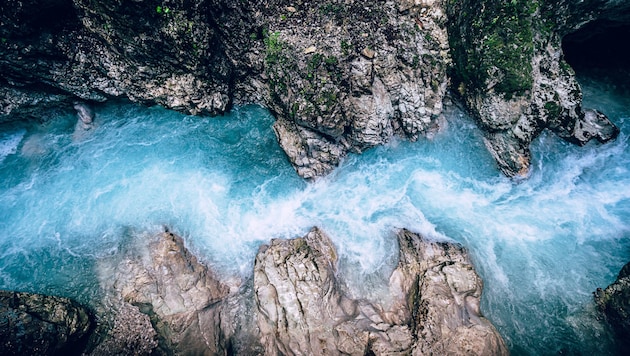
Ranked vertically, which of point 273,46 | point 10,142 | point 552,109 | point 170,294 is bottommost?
point 170,294

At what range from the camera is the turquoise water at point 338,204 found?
15734 millimetres

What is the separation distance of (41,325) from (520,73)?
26.5 metres

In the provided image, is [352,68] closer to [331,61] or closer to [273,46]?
[331,61]

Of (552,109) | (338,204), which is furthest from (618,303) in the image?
(338,204)

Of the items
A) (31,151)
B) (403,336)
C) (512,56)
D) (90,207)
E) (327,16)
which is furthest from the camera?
(31,151)

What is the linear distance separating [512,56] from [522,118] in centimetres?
341

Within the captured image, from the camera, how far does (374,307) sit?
53.0 ft

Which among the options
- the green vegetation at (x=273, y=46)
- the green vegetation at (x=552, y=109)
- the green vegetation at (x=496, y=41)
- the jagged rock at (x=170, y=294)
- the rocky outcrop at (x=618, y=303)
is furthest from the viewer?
the green vegetation at (x=273, y=46)

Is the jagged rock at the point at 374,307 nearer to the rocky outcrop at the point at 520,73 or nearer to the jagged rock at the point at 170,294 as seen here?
the jagged rock at the point at 170,294

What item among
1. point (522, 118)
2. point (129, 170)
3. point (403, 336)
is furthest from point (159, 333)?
point (522, 118)

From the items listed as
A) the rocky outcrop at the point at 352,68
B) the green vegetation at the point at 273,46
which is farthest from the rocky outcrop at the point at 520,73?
the green vegetation at the point at 273,46

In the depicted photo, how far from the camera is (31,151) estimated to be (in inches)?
808

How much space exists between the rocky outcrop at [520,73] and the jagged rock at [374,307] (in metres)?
7.37

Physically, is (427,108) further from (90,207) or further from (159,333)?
(90,207)
